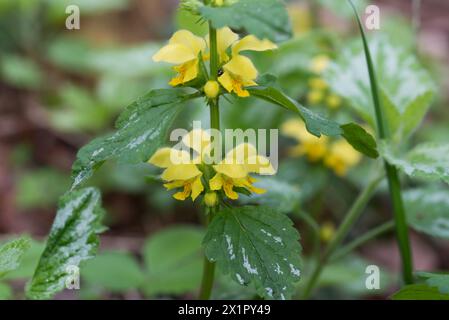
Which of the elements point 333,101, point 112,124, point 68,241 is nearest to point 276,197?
point 68,241

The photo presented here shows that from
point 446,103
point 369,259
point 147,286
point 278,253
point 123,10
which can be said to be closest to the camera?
point 278,253

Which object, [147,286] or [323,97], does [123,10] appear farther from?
[147,286]

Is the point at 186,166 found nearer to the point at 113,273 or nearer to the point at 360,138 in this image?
the point at 360,138

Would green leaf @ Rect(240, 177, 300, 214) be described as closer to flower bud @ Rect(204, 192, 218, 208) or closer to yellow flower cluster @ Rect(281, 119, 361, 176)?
flower bud @ Rect(204, 192, 218, 208)

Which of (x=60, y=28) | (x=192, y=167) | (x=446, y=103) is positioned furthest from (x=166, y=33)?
(x=192, y=167)

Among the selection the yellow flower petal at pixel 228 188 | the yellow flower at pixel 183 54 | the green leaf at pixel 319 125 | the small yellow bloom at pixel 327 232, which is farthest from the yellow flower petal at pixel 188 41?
the small yellow bloom at pixel 327 232

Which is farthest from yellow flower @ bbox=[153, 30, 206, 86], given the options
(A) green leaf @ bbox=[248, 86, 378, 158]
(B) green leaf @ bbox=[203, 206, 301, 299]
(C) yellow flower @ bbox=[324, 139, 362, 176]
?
(C) yellow flower @ bbox=[324, 139, 362, 176]

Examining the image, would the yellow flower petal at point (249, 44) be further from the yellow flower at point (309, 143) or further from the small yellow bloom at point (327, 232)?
the small yellow bloom at point (327, 232)
